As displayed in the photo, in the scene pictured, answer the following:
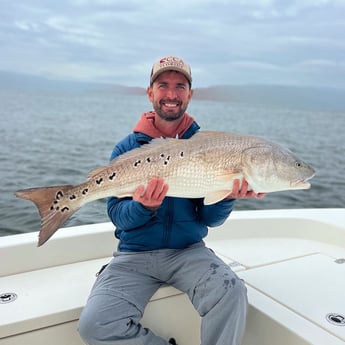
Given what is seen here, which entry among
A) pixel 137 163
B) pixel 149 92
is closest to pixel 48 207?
pixel 137 163

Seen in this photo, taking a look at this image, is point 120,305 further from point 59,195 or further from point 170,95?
point 170,95

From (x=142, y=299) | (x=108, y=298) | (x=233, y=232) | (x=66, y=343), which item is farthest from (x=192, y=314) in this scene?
(x=233, y=232)

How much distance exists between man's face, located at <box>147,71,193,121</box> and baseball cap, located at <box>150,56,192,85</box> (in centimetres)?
3

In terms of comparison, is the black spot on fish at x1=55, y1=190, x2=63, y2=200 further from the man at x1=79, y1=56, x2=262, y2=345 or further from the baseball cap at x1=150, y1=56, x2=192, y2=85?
the baseball cap at x1=150, y1=56, x2=192, y2=85

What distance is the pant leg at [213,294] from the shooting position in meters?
2.32

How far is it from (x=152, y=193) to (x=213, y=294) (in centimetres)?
64

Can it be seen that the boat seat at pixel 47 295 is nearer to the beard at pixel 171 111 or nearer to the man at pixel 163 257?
the man at pixel 163 257

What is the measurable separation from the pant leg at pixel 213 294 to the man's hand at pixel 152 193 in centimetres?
→ 47

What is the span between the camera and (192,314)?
277 centimetres

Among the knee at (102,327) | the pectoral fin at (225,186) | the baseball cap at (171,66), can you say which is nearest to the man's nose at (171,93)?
the baseball cap at (171,66)

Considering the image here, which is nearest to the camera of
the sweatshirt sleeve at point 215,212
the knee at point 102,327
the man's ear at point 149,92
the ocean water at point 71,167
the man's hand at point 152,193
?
the knee at point 102,327

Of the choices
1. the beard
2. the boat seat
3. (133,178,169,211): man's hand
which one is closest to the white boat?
the boat seat

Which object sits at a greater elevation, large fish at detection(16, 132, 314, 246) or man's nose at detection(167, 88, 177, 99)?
man's nose at detection(167, 88, 177, 99)

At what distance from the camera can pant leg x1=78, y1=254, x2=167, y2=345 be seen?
7.60 ft
